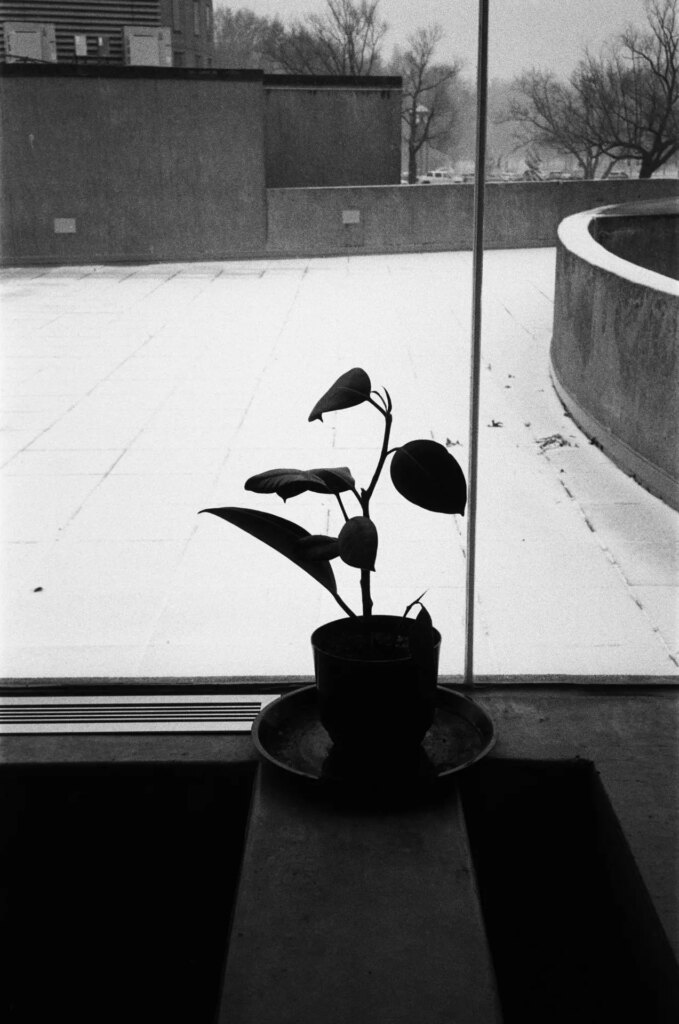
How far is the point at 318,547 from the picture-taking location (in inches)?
56.9

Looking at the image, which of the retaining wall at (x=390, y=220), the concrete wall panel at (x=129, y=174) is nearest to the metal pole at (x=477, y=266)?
the retaining wall at (x=390, y=220)

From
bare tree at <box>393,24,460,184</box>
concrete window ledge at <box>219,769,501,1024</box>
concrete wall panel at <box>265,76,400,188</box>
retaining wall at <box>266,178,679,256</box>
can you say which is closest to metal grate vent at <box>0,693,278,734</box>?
concrete window ledge at <box>219,769,501,1024</box>

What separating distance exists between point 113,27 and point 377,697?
1.51m

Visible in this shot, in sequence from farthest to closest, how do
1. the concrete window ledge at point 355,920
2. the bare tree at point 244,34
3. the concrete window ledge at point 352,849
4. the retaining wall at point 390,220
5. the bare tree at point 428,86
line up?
the retaining wall at point 390,220
the bare tree at point 428,86
the bare tree at point 244,34
the concrete window ledge at point 352,849
the concrete window ledge at point 355,920

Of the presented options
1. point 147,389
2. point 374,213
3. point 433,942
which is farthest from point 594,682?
point 374,213

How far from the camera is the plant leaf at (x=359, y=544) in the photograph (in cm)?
135

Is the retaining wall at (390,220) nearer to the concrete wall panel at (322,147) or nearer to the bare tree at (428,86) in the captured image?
the concrete wall panel at (322,147)

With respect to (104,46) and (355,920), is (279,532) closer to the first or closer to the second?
(355,920)

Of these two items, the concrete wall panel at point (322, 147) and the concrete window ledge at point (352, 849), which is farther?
the concrete wall panel at point (322, 147)

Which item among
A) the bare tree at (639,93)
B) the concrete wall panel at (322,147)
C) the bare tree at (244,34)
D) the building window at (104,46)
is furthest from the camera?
the concrete wall panel at (322,147)

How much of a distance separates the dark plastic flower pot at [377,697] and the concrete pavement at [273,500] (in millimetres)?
551

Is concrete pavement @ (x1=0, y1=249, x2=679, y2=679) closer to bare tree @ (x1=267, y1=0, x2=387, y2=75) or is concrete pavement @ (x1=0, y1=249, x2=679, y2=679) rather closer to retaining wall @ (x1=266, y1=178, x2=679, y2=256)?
bare tree @ (x1=267, y1=0, x2=387, y2=75)

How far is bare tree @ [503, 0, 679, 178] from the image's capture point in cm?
230

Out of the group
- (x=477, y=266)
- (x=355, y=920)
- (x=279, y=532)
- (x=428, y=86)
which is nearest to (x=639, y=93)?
(x=428, y=86)
